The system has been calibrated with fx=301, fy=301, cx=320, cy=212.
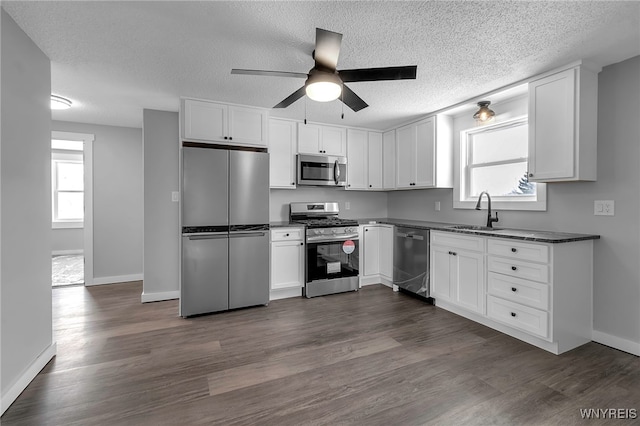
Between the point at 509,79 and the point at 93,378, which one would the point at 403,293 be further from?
the point at 93,378

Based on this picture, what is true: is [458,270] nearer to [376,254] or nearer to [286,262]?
[376,254]

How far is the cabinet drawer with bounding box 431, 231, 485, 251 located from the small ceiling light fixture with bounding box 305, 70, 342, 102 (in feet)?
6.79

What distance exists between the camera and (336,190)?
4.89 metres

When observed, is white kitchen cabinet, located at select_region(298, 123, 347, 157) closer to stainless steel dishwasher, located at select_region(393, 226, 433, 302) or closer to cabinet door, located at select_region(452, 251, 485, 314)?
stainless steel dishwasher, located at select_region(393, 226, 433, 302)

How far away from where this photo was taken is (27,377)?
Answer: 201 centimetres

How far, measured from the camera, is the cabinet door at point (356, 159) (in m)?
4.63

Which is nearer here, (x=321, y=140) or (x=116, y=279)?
(x=321, y=140)

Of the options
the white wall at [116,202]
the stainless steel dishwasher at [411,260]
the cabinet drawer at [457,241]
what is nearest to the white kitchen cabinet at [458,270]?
the cabinet drawer at [457,241]

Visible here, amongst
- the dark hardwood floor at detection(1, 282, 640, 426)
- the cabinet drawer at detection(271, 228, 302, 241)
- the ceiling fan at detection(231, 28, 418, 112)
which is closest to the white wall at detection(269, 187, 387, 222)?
the cabinet drawer at detection(271, 228, 302, 241)

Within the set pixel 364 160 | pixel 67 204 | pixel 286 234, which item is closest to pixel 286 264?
pixel 286 234

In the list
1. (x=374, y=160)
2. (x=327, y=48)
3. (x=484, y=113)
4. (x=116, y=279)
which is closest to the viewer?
Result: (x=327, y=48)

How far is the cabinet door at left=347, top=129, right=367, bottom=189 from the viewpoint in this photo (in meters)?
4.63

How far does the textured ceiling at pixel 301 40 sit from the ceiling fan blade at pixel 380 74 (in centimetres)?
30

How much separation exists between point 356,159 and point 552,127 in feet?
8.29
